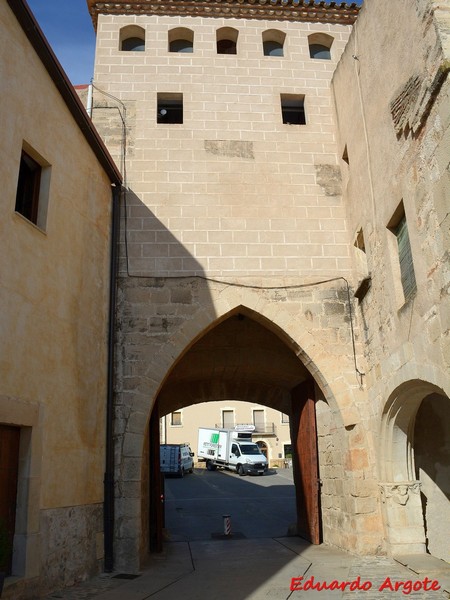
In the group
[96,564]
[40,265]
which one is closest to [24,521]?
[96,564]

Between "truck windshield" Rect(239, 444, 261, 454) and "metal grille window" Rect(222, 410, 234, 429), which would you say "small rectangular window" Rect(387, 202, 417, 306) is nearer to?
"truck windshield" Rect(239, 444, 261, 454)

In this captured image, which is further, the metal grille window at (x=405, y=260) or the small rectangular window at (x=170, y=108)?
the small rectangular window at (x=170, y=108)

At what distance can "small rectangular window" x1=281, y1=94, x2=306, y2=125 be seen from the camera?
9.60 meters

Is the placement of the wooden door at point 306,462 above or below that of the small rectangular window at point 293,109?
below

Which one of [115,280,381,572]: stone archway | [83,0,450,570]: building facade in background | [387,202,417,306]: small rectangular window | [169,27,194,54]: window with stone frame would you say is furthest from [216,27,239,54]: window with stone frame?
[387,202,417,306]: small rectangular window

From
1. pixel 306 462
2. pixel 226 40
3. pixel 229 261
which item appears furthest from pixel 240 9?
pixel 306 462

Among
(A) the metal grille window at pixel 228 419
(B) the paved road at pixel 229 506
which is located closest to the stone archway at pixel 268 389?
(B) the paved road at pixel 229 506

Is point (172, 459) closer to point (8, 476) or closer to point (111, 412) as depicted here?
point (111, 412)

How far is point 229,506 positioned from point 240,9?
1205 centimetres

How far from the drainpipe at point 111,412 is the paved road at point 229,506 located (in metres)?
3.29

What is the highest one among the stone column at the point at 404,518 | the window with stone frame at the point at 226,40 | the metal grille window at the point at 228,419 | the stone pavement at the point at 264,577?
the window with stone frame at the point at 226,40

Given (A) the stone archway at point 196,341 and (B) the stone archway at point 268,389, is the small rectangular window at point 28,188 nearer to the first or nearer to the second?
(A) the stone archway at point 196,341

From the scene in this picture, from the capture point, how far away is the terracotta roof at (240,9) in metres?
9.84

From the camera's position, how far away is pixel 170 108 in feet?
31.9
